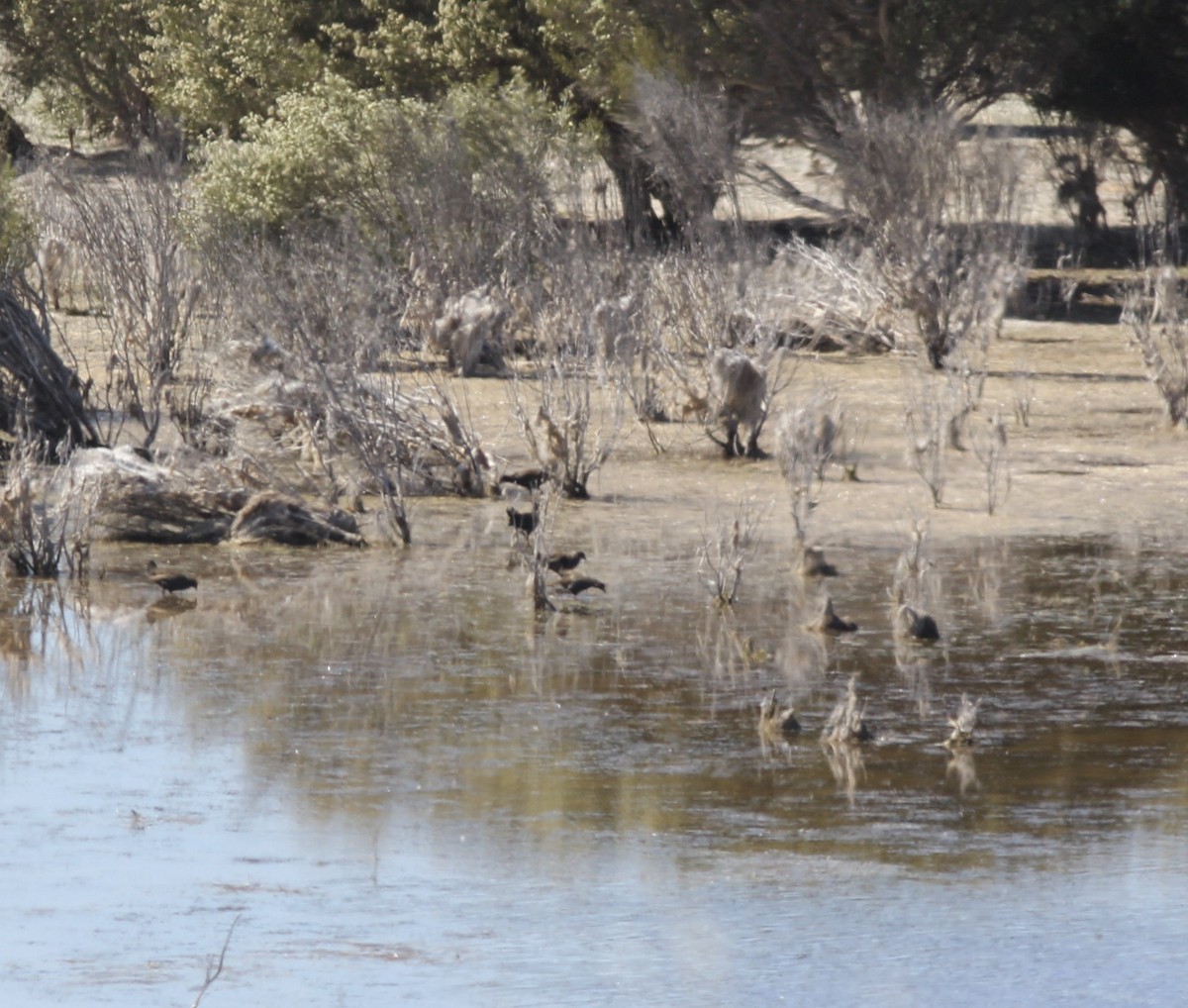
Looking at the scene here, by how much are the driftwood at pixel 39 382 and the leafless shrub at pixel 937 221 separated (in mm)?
7322

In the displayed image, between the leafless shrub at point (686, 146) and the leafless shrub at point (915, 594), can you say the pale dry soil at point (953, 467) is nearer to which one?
the leafless shrub at point (915, 594)

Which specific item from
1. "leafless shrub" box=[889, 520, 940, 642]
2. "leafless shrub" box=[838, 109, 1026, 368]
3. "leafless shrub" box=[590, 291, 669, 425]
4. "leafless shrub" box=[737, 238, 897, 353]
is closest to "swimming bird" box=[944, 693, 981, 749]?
"leafless shrub" box=[889, 520, 940, 642]

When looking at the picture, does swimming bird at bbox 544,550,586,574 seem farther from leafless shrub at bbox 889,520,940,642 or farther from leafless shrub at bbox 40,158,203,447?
leafless shrub at bbox 40,158,203,447

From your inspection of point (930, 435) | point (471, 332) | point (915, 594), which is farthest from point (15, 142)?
point (915, 594)

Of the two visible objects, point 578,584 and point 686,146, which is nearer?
point 578,584

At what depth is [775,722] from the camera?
26.0ft

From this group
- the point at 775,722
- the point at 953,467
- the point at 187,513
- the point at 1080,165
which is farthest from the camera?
the point at 1080,165

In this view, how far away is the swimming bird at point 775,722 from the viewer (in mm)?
7863

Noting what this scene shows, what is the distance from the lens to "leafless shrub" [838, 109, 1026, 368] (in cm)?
1898

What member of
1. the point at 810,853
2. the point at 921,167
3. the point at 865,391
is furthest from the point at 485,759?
the point at 921,167

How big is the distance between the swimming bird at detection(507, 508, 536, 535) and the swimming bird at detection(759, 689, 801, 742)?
343 cm

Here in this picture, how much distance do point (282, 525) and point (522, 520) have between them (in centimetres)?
133

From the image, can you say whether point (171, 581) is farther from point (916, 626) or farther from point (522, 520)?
point (916, 626)

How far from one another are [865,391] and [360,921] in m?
12.7
